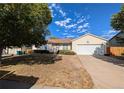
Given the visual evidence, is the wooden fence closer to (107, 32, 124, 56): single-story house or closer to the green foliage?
(107, 32, 124, 56): single-story house

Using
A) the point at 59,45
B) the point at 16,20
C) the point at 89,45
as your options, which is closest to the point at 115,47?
the point at 89,45

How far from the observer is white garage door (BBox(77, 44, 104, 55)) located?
127ft

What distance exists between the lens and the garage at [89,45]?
38.9 metres

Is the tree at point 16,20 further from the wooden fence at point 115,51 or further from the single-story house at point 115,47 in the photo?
the wooden fence at point 115,51

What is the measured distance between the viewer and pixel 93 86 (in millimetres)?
9984

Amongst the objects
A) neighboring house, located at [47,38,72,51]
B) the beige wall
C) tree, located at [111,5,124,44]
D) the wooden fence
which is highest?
tree, located at [111,5,124,44]

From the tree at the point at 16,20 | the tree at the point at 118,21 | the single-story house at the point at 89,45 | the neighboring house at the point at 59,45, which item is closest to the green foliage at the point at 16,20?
the tree at the point at 16,20

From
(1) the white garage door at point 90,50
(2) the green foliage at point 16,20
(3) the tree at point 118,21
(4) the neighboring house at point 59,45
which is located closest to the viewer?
(2) the green foliage at point 16,20

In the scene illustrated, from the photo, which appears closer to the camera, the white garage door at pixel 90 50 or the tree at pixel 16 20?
the tree at pixel 16 20

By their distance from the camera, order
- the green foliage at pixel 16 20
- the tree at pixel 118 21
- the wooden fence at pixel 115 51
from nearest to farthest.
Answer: the green foliage at pixel 16 20 → the tree at pixel 118 21 → the wooden fence at pixel 115 51

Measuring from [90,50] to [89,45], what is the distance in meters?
0.94

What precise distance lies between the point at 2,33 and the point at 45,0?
8.01m

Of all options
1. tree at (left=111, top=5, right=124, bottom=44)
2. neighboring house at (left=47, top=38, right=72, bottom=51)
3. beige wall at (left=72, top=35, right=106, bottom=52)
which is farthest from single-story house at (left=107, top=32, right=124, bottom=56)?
tree at (left=111, top=5, right=124, bottom=44)

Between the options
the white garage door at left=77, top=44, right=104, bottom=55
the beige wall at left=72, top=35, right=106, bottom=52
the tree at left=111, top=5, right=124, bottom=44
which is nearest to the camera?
the tree at left=111, top=5, right=124, bottom=44
